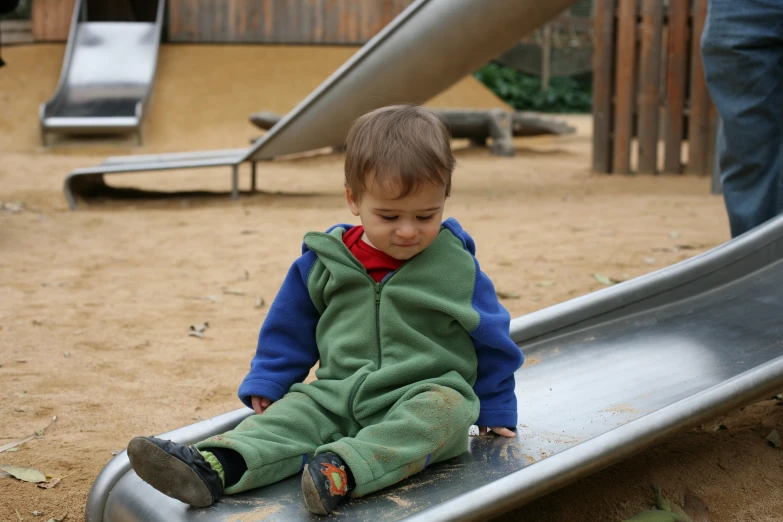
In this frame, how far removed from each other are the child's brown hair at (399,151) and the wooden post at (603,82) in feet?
22.9

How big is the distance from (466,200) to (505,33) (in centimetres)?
131

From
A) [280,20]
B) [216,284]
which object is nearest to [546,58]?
[280,20]

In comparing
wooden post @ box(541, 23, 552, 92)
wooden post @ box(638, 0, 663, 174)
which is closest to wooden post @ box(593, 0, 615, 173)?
wooden post @ box(638, 0, 663, 174)

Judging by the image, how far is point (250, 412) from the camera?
1.95 metres

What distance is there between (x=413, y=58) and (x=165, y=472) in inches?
198

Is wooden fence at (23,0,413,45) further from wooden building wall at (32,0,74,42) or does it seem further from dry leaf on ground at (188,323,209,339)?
dry leaf on ground at (188,323,209,339)

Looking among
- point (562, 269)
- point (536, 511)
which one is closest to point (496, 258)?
point (562, 269)

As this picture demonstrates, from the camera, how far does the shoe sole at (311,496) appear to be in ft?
4.89

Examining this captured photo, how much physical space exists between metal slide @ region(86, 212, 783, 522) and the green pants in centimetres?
4

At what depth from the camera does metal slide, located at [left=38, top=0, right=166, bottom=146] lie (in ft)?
39.7

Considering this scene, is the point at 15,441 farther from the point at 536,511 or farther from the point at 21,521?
the point at 536,511

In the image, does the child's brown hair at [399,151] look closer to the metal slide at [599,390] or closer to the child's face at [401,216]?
the child's face at [401,216]

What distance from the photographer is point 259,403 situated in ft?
6.05

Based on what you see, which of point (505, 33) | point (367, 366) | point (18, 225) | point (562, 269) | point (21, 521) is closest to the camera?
point (367, 366)
